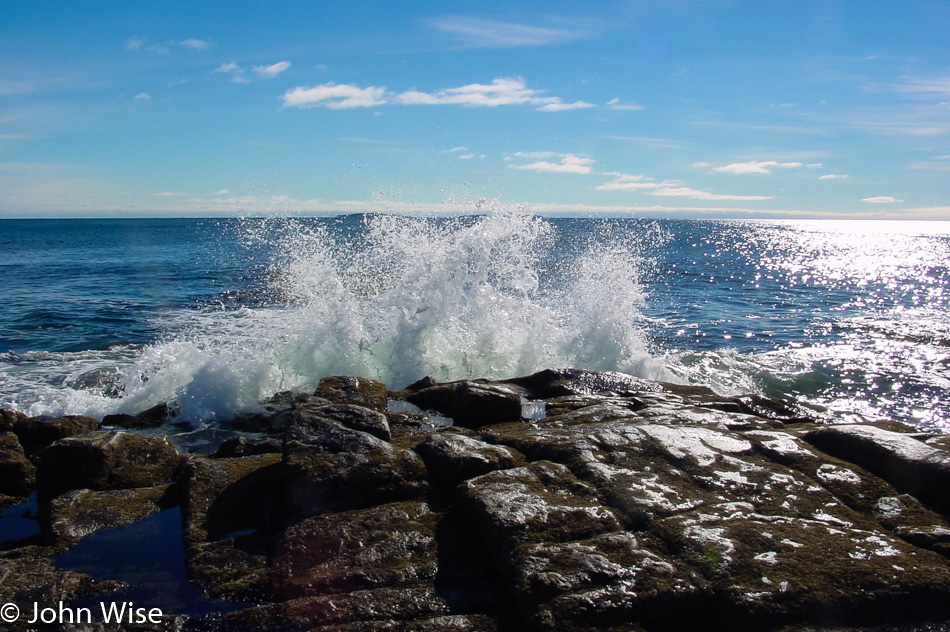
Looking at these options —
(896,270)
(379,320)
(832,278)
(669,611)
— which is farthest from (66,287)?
(896,270)

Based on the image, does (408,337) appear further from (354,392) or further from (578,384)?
(578,384)

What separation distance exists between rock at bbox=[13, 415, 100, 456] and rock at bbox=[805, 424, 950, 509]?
864 centimetres

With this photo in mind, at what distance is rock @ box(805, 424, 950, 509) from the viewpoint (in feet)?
16.0

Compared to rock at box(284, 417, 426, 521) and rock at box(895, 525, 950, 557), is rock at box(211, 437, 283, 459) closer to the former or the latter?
rock at box(284, 417, 426, 521)

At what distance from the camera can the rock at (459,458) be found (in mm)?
5000

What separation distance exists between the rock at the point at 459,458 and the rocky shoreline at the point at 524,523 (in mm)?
14

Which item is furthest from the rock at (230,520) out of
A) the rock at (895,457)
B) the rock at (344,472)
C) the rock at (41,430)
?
the rock at (895,457)

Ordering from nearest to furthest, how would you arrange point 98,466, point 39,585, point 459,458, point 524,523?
point 39,585 → point 524,523 → point 459,458 → point 98,466

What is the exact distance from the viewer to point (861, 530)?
4320mm

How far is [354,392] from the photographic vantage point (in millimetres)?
8258

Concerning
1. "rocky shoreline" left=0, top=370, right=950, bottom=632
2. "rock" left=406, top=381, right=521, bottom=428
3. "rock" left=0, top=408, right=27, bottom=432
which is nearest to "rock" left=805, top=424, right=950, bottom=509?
"rocky shoreline" left=0, top=370, right=950, bottom=632

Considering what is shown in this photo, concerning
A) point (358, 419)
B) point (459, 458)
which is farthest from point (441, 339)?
point (459, 458)

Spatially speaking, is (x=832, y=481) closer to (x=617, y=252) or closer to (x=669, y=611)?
(x=669, y=611)

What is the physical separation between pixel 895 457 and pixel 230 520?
18.6 feet
